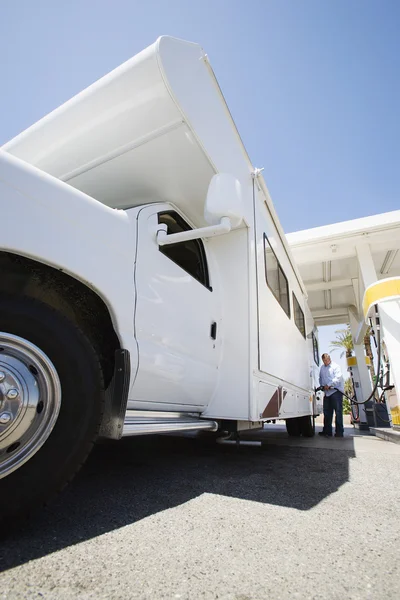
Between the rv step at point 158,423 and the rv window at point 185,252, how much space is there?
1.08 meters

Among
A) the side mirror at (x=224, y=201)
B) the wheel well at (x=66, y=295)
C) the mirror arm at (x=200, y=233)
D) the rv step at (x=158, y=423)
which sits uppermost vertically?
the side mirror at (x=224, y=201)

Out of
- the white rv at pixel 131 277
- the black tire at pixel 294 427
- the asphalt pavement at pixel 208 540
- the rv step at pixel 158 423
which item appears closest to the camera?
the asphalt pavement at pixel 208 540

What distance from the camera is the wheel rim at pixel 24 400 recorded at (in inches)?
50.3

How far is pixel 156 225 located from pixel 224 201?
1.62 ft

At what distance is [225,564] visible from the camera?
1179 mm

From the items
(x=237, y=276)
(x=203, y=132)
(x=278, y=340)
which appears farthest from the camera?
(x=278, y=340)

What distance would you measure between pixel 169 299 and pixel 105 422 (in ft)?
2.98

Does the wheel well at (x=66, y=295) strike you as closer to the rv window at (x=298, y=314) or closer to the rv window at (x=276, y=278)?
the rv window at (x=276, y=278)

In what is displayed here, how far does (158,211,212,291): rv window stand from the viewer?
2.57m

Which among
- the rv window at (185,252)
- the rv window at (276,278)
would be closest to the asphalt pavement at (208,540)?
the rv window at (185,252)

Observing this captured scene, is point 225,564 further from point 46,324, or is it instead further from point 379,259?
point 379,259

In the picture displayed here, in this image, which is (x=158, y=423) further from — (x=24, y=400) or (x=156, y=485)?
(x=24, y=400)

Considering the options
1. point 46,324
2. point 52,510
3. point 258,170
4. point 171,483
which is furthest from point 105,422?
point 258,170

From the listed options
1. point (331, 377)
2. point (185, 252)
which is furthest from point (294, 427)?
point (185, 252)
